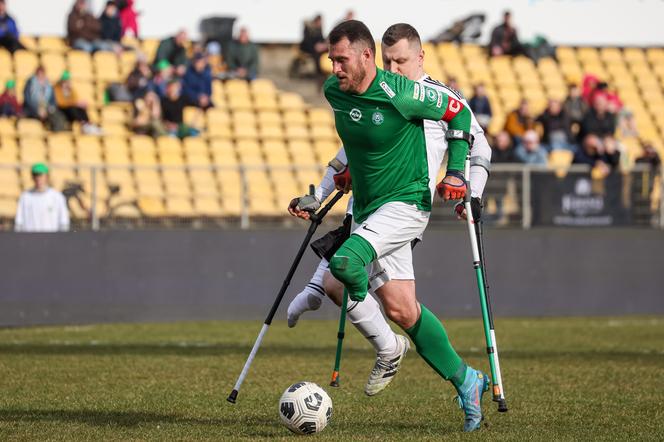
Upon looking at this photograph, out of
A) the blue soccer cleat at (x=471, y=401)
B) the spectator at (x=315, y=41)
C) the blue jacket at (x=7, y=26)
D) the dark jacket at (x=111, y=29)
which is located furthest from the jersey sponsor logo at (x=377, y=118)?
the spectator at (x=315, y=41)

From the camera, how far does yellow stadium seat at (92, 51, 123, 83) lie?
2288 centimetres

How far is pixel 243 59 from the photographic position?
2439 cm

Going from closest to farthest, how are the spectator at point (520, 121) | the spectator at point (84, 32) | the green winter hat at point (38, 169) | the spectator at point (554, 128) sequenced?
1. the green winter hat at point (38, 169)
2. the spectator at point (520, 121)
3. the spectator at point (554, 128)
4. the spectator at point (84, 32)

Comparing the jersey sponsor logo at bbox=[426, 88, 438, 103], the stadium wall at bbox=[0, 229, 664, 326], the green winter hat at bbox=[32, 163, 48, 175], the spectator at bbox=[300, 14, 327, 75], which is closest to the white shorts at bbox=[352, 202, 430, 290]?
the jersey sponsor logo at bbox=[426, 88, 438, 103]

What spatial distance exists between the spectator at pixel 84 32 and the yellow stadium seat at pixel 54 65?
1.37 feet

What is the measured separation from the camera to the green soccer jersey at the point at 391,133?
8.02 m

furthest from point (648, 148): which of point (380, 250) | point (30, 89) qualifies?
point (380, 250)

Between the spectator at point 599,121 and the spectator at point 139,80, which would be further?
the spectator at point 599,121

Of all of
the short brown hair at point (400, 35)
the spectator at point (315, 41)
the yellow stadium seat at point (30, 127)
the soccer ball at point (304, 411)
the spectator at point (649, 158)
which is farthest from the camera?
the spectator at point (315, 41)

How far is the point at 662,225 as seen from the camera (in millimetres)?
19953

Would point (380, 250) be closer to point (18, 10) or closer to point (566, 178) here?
point (566, 178)

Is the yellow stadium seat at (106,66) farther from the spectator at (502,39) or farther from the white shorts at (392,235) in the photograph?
the white shorts at (392,235)

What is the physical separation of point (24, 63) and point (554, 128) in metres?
9.24

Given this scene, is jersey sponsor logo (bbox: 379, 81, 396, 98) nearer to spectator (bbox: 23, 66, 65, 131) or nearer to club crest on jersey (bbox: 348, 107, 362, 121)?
club crest on jersey (bbox: 348, 107, 362, 121)
